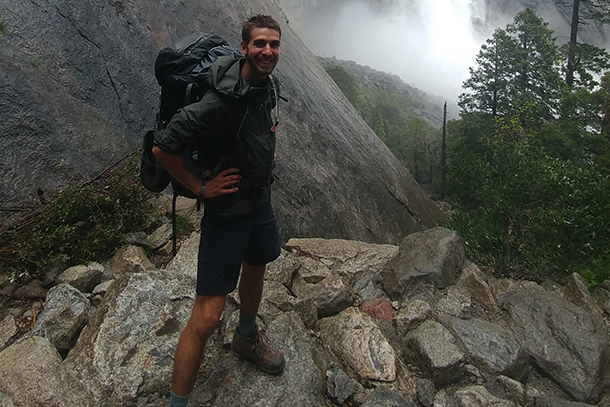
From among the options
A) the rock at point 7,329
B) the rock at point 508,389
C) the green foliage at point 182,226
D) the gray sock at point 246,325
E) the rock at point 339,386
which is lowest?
the rock at point 7,329

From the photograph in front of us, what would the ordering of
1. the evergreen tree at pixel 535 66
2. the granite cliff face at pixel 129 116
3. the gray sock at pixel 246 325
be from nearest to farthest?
the gray sock at pixel 246 325 → the granite cliff face at pixel 129 116 → the evergreen tree at pixel 535 66

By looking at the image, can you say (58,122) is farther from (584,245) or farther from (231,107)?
(584,245)

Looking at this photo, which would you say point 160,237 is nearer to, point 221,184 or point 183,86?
point 221,184

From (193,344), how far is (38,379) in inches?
52.5

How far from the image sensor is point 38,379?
10.4 ft

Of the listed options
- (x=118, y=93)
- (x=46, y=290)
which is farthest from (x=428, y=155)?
(x=46, y=290)

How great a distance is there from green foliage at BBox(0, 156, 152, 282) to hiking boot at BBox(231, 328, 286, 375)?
2361 mm

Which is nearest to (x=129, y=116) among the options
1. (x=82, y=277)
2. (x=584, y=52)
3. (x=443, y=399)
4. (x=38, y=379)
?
(x=82, y=277)

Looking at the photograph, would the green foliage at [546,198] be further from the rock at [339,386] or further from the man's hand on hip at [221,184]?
the man's hand on hip at [221,184]

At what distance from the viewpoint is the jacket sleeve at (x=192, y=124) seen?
8.27ft

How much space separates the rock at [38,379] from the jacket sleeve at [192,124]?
→ 6.82ft

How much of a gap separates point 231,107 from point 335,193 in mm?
7576

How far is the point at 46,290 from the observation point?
4.43m

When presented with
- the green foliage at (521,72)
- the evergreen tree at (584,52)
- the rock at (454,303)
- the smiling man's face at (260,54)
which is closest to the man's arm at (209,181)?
the smiling man's face at (260,54)
